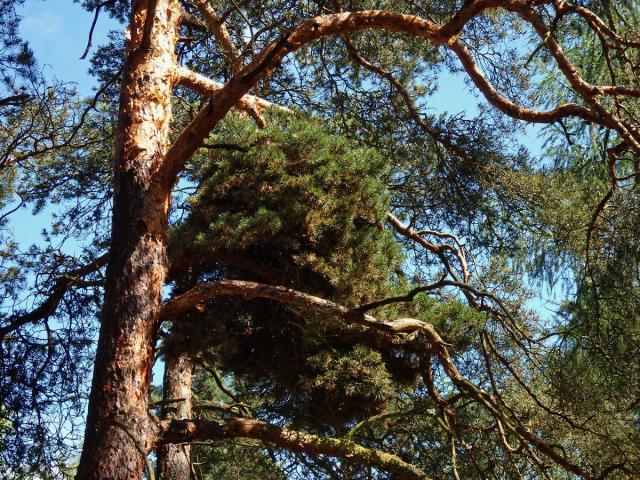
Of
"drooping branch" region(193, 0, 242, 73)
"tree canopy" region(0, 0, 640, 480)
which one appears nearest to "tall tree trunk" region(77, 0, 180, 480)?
"tree canopy" region(0, 0, 640, 480)

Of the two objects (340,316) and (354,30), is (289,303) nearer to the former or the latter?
(340,316)

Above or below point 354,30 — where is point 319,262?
below

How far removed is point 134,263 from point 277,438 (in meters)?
1.27

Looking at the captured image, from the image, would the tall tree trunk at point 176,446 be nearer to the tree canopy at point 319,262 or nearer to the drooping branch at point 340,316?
the tree canopy at point 319,262

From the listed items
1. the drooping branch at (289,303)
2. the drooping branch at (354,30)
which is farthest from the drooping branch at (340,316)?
the drooping branch at (354,30)

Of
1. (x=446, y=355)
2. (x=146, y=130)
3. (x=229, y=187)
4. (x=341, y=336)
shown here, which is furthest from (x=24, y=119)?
(x=446, y=355)

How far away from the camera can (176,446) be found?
6.30m

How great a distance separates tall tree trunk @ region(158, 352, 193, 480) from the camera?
20.4 feet

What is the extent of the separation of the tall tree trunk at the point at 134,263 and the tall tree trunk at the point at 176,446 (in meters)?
1.54

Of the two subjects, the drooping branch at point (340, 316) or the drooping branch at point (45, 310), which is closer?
the drooping branch at point (340, 316)

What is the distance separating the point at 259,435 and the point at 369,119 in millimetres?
4132

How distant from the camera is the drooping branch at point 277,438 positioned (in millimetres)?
4184

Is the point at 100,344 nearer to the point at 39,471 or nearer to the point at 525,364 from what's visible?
the point at 39,471

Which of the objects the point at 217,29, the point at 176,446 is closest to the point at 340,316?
the point at 176,446
